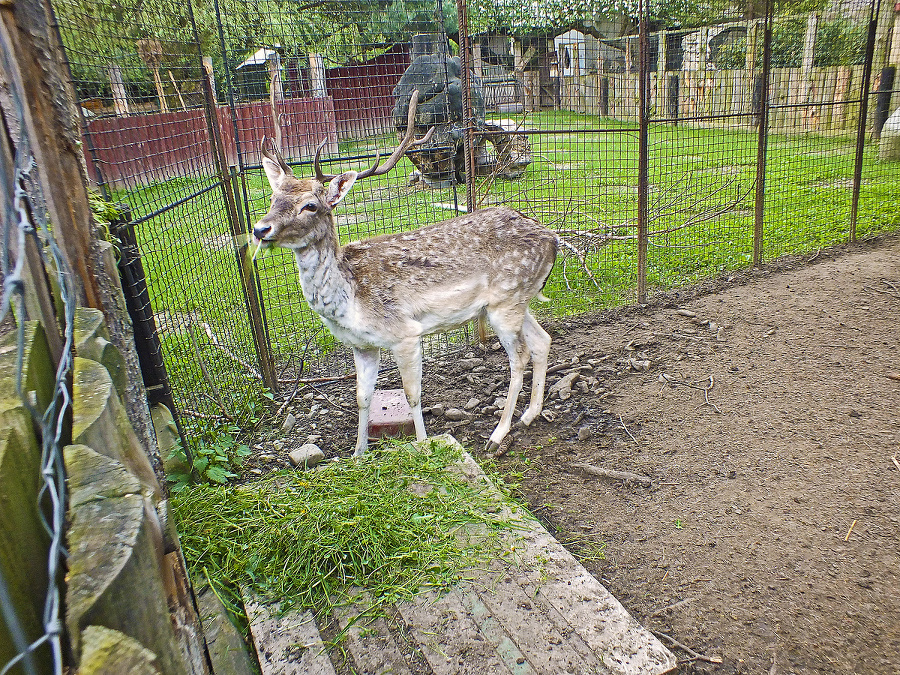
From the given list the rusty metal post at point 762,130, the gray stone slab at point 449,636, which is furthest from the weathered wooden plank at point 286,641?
the rusty metal post at point 762,130

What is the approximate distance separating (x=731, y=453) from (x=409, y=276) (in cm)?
248

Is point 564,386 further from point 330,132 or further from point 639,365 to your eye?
point 330,132

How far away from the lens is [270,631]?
2686 mm

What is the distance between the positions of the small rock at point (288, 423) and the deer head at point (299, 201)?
1.41 metres

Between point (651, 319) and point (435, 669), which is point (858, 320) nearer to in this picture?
point (651, 319)

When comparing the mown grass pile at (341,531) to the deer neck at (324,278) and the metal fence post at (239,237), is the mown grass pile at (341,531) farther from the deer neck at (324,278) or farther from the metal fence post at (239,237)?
the metal fence post at (239,237)

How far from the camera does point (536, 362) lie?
16.8 ft

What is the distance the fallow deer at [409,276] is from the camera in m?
4.38

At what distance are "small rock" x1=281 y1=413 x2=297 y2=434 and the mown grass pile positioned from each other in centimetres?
95

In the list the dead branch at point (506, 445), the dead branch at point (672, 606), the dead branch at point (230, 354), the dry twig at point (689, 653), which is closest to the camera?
the dry twig at point (689, 653)

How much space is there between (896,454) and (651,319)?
9.03ft

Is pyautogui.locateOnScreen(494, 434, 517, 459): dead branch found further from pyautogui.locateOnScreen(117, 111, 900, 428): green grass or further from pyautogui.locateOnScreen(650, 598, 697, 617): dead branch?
pyautogui.locateOnScreen(117, 111, 900, 428): green grass

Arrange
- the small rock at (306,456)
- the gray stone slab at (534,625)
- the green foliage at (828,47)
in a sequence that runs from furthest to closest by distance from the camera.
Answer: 1. the green foliage at (828,47)
2. the small rock at (306,456)
3. the gray stone slab at (534,625)

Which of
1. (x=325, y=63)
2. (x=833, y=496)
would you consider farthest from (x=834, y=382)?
(x=325, y=63)
